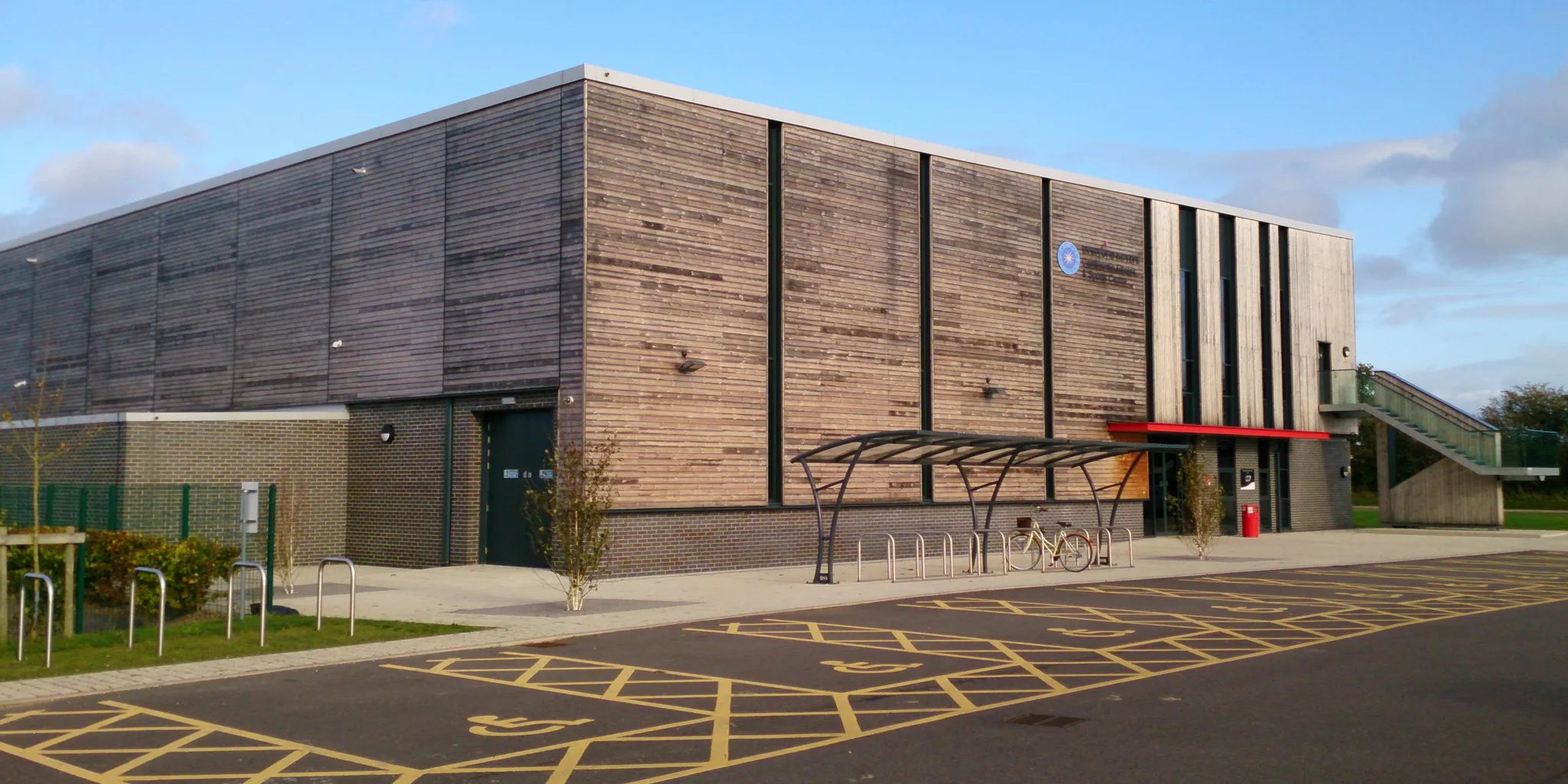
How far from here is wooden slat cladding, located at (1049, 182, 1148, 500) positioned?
3125cm

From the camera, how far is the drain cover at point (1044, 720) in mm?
8664

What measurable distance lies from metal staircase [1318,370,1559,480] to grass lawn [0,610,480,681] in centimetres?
3277

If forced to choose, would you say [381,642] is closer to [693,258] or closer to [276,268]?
[693,258]

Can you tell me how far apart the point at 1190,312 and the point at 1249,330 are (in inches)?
113

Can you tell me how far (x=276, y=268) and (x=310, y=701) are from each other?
67.2ft

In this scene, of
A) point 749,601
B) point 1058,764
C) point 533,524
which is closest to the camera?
point 1058,764

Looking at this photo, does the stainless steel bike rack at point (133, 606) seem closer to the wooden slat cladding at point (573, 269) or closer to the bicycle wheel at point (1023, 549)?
the wooden slat cladding at point (573, 269)

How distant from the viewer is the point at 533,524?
22.8 metres

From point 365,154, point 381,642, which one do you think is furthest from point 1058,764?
point 365,154

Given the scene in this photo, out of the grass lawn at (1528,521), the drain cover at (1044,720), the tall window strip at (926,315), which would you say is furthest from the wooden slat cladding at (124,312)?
the grass lawn at (1528,521)

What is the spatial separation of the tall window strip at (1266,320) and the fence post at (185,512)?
101ft

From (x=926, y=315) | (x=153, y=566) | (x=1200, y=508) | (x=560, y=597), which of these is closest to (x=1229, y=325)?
(x=1200, y=508)

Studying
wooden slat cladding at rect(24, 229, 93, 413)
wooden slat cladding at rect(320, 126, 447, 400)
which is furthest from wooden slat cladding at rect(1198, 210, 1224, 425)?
wooden slat cladding at rect(24, 229, 93, 413)

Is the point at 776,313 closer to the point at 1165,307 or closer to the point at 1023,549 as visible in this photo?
the point at 1023,549
